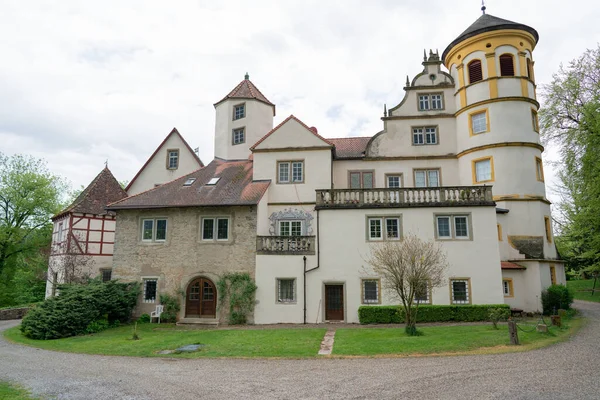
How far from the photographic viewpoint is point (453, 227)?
70.3 feet

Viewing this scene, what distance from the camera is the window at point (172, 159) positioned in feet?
104

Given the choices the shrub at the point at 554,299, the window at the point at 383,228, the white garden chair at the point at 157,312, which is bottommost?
the white garden chair at the point at 157,312

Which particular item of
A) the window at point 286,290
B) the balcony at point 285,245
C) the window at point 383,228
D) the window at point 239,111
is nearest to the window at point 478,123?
the window at point 383,228

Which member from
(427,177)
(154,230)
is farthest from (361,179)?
(154,230)

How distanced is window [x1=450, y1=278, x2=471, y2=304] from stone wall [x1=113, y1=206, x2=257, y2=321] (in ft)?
35.4

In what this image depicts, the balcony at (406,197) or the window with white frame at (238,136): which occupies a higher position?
the window with white frame at (238,136)

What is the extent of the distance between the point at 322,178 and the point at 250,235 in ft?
19.3

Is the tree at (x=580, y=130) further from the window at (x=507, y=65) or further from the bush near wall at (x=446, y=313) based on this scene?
the bush near wall at (x=446, y=313)

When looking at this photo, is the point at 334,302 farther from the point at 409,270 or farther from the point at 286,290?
the point at 409,270

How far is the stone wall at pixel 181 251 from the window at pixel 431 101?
1437cm

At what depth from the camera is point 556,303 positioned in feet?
74.4

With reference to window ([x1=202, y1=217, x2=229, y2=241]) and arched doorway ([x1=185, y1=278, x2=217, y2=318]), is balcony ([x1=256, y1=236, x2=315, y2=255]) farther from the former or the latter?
arched doorway ([x1=185, y1=278, x2=217, y2=318])

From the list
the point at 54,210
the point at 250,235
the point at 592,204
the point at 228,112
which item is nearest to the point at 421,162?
the point at 592,204

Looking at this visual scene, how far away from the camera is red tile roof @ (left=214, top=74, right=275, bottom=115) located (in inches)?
1261
